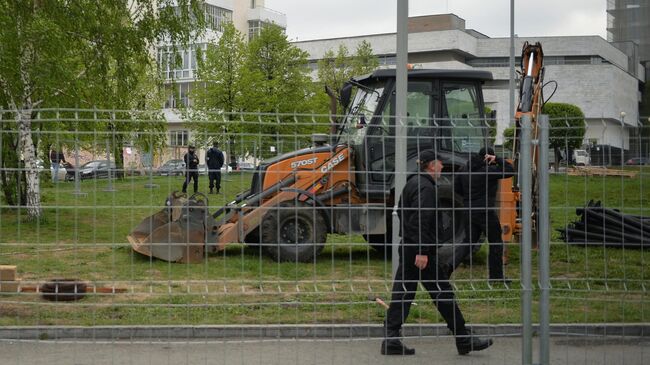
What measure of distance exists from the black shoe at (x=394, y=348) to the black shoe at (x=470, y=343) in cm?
44

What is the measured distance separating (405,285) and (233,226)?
282cm

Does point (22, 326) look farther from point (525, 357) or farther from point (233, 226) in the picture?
point (525, 357)

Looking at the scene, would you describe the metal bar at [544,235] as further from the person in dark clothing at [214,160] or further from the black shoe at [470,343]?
the person in dark clothing at [214,160]

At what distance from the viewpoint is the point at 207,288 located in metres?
7.32

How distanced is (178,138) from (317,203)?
9.50 ft

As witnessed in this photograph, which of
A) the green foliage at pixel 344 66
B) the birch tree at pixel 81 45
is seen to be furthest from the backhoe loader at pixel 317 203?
→ the green foliage at pixel 344 66

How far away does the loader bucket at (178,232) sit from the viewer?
7383 millimetres

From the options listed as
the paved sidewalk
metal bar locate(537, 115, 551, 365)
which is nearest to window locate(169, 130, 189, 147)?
the paved sidewalk

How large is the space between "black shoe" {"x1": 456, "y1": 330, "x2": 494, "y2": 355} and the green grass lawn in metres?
0.37

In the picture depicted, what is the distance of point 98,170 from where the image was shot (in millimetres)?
6469

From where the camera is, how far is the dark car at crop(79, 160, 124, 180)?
6.39 metres

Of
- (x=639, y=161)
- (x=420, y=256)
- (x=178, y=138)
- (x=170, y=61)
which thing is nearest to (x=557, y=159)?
(x=639, y=161)

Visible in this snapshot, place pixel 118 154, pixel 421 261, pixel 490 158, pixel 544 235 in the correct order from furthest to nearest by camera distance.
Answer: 1. pixel 490 158
2. pixel 421 261
3. pixel 118 154
4. pixel 544 235

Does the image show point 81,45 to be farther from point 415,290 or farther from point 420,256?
point 420,256
